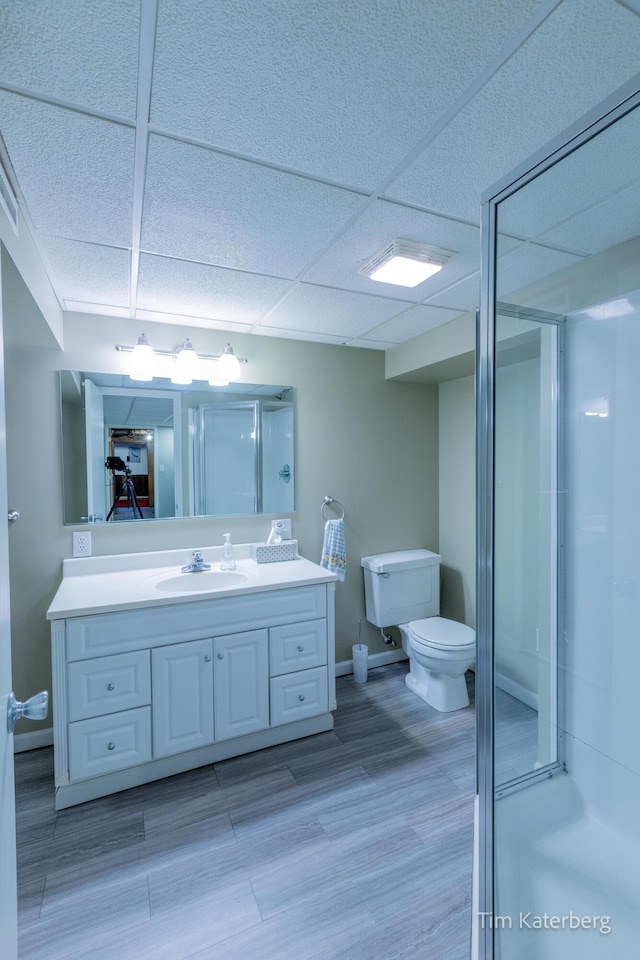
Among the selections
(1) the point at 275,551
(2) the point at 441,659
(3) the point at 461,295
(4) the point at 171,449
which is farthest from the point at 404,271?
(2) the point at 441,659

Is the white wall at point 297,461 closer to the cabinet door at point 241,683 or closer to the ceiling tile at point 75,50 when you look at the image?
the cabinet door at point 241,683

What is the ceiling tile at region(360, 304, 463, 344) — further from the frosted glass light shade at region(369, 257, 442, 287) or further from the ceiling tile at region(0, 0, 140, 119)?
the ceiling tile at region(0, 0, 140, 119)

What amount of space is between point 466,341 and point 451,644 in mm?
1649

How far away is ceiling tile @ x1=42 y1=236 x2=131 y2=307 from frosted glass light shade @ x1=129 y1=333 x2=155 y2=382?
0.69ft

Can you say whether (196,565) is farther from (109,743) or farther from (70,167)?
(70,167)

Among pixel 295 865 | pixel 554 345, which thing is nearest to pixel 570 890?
pixel 295 865

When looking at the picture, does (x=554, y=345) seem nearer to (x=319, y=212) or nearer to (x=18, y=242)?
(x=319, y=212)

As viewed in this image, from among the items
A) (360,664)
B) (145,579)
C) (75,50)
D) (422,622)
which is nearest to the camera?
(75,50)

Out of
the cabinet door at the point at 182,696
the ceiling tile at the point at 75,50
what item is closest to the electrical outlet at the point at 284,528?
the cabinet door at the point at 182,696

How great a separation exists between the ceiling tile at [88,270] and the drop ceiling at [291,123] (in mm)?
11

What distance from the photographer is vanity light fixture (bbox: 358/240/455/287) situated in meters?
1.64

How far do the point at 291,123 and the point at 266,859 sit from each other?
2277 millimetres

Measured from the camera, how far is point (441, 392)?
331 cm

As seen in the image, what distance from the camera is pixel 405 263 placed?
174 centimetres
